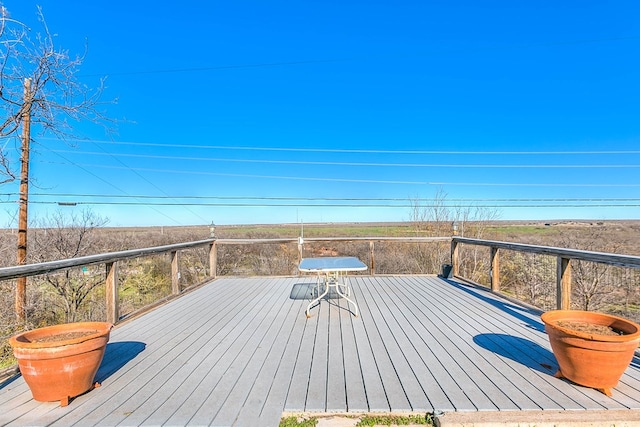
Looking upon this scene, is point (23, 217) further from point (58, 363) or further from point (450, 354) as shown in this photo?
point (450, 354)

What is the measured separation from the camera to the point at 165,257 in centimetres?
1303

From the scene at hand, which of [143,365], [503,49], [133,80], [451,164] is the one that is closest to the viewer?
[143,365]

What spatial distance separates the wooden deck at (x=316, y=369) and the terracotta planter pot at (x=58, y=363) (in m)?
0.08

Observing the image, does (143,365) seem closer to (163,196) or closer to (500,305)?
(500,305)

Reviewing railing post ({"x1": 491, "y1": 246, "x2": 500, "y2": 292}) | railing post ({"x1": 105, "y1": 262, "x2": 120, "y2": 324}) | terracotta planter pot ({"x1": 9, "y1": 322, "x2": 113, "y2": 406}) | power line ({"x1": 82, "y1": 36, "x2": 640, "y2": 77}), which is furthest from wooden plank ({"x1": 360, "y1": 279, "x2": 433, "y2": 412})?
power line ({"x1": 82, "y1": 36, "x2": 640, "y2": 77})

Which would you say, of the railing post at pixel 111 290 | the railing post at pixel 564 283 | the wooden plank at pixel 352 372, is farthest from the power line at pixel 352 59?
the wooden plank at pixel 352 372

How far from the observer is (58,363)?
1.71m

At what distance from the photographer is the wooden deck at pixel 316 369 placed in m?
1.69

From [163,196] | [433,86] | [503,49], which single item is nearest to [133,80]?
[163,196]

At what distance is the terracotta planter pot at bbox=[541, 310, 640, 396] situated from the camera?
5.71ft

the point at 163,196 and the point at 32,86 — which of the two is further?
the point at 163,196

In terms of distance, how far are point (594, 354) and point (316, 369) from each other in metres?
1.64

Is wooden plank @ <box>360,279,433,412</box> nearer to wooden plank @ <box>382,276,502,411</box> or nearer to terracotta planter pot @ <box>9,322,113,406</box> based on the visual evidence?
wooden plank @ <box>382,276,502,411</box>

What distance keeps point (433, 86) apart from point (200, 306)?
1175 cm
